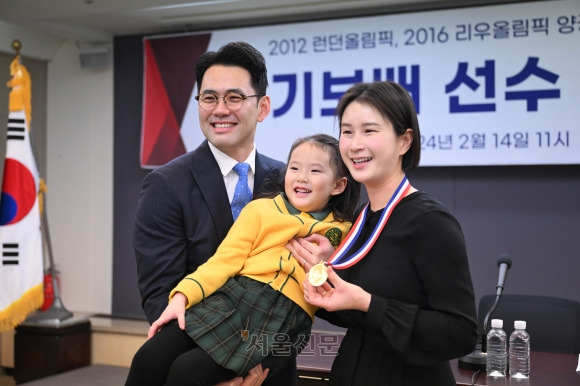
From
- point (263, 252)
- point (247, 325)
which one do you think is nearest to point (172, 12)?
point (263, 252)

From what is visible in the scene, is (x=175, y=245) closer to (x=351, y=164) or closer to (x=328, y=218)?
(x=328, y=218)

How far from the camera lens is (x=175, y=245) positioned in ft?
6.38

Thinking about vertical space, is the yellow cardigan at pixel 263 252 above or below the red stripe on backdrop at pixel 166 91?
below

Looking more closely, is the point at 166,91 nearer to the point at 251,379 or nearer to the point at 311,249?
the point at 311,249

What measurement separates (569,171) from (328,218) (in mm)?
2932

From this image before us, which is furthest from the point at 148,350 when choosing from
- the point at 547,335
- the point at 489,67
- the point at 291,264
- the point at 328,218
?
the point at 489,67

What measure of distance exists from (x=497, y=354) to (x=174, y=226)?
1607 millimetres

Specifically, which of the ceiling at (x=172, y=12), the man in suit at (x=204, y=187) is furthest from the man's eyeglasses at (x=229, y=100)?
the ceiling at (x=172, y=12)

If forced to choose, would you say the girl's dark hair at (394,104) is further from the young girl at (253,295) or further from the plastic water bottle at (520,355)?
the plastic water bottle at (520,355)

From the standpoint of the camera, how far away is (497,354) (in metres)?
2.90

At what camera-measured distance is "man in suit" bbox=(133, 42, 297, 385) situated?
1941mm

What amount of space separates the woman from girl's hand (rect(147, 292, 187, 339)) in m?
0.35

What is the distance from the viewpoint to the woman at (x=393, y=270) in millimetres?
1568

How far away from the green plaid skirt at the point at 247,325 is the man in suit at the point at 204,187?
142 millimetres
